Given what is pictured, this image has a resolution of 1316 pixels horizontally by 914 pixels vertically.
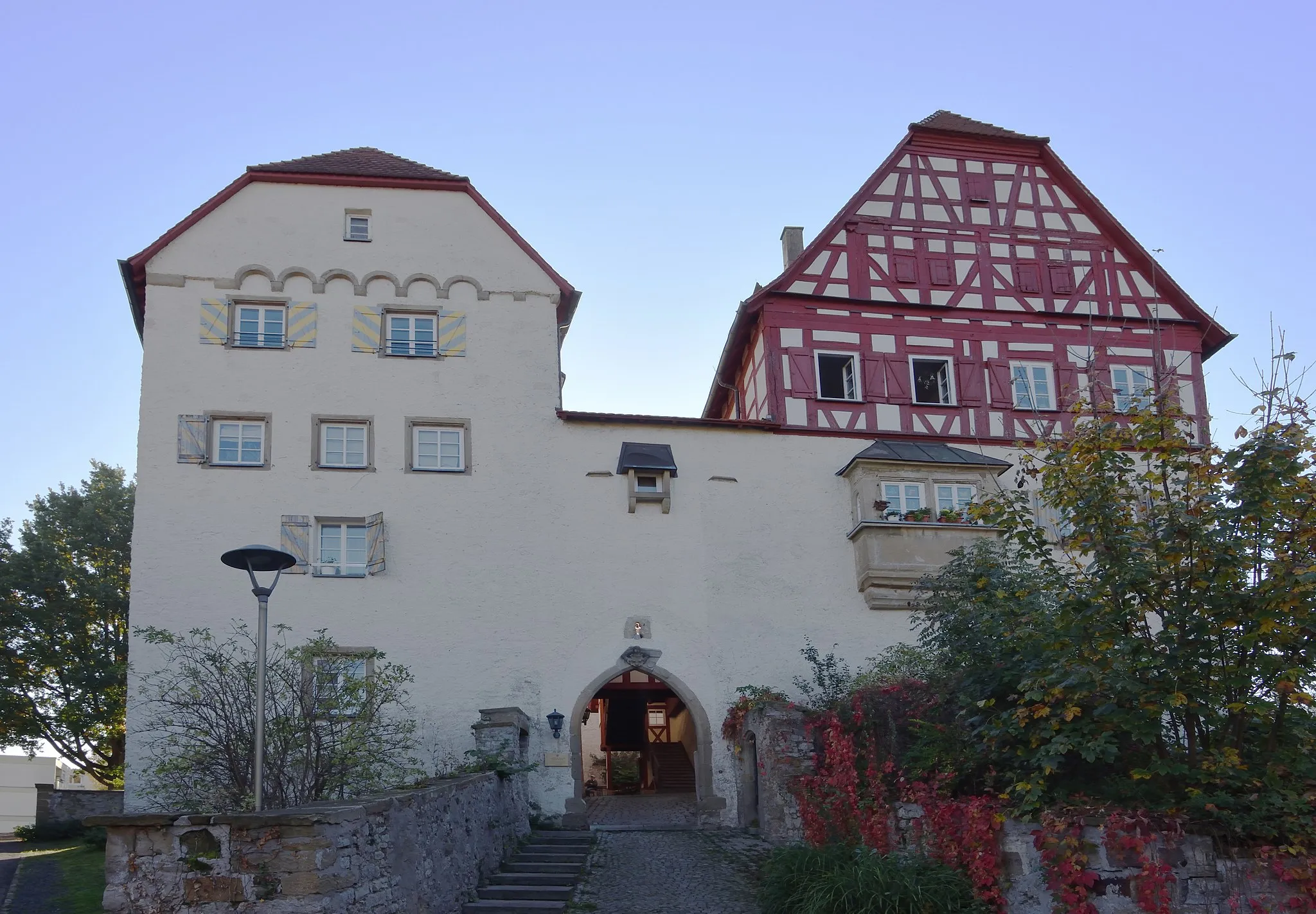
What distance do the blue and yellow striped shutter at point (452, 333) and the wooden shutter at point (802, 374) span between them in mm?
5997

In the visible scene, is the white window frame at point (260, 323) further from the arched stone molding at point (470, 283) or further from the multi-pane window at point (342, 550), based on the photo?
the multi-pane window at point (342, 550)

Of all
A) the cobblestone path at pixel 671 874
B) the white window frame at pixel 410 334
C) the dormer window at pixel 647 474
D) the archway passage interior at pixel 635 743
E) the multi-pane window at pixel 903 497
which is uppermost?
the white window frame at pixel 410 334

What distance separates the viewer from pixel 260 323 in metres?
23.6

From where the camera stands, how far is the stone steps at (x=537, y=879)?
13.6m

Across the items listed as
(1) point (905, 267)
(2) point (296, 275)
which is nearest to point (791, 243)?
(1) point (905, 267)

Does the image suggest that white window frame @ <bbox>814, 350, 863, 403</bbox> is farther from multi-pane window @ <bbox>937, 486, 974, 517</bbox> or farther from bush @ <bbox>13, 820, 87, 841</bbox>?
bush @ <bbox>13, 820, 87, 841</bbox>

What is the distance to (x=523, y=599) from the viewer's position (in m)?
22.5

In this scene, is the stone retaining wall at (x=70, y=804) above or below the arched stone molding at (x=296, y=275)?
below

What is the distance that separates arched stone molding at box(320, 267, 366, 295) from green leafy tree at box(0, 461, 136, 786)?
10.9 m

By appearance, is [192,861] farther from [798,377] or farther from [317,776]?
[798,377]

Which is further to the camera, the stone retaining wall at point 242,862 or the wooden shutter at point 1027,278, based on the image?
the wooden shutter at point 1027,278

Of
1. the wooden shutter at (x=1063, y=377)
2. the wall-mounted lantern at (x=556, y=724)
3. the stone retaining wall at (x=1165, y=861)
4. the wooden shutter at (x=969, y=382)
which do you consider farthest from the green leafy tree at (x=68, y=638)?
the stone retaining wall at (x=1165, y=861)

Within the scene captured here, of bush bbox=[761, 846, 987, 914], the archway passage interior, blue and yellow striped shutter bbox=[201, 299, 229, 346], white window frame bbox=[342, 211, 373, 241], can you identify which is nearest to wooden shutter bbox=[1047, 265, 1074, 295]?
the archway passage interior

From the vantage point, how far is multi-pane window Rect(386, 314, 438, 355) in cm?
2386
